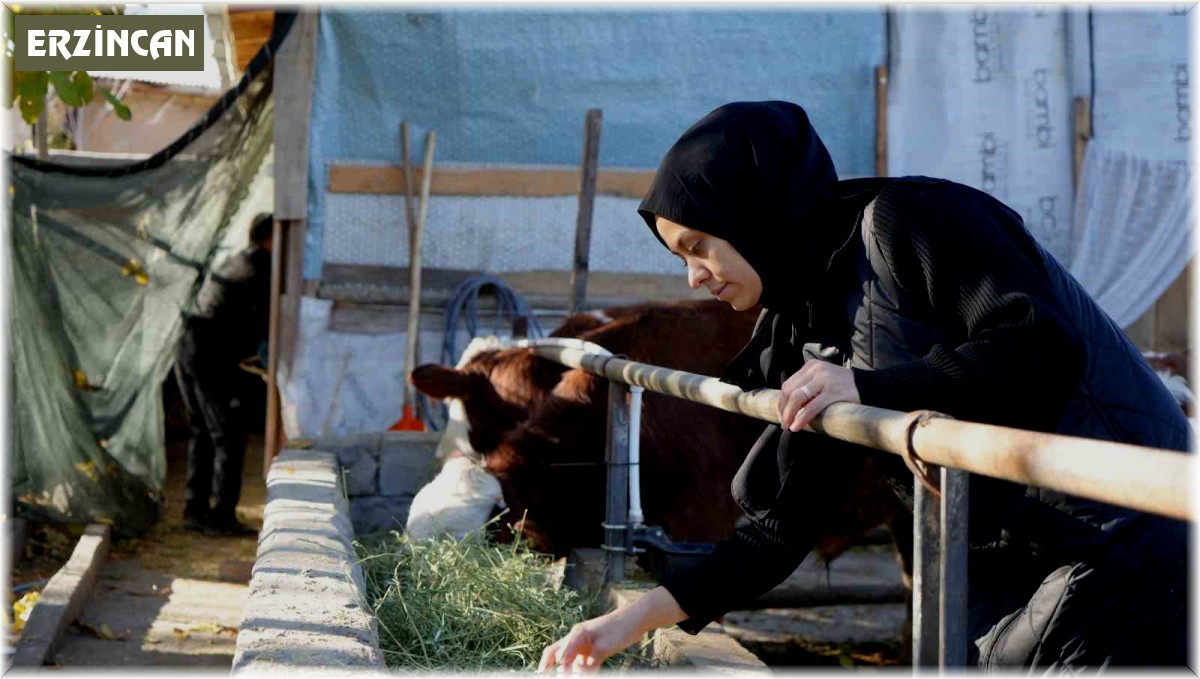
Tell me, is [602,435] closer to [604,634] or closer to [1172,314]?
[604,634]

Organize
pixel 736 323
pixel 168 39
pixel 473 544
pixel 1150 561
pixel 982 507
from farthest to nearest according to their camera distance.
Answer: pixel 168 39, pixel 736 323, pixel 473 544, pixel 982 507, pixel 1150 561

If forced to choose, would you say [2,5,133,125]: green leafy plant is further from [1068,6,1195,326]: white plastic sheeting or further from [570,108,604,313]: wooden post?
[1068,6,1195,326]: white plastic sheeting

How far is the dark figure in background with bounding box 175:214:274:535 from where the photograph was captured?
309 inches

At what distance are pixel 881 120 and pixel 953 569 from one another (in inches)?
273

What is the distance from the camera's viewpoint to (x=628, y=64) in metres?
8.02

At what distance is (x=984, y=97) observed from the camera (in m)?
8.17

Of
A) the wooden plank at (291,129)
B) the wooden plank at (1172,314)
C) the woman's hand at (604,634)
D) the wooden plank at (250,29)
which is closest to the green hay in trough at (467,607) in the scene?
the woman's hand at (604,634)

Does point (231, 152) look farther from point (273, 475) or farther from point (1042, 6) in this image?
point (1042, 6)

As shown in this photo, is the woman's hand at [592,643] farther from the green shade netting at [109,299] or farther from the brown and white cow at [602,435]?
the green shade netting at [109,299]

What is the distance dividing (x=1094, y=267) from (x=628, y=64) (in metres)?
3.22

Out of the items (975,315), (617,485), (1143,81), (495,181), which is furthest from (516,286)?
(975,315)

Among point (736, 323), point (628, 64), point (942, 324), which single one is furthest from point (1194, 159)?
point (942, 324)

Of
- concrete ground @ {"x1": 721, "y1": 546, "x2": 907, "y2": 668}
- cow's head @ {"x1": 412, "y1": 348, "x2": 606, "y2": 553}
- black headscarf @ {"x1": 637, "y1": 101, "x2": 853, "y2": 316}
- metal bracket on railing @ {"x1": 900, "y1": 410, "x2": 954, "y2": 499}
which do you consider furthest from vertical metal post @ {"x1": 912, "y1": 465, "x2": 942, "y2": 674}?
concrete ground @ {"x1": 721, "y1": 546, "x2": 907, "y2": 668}

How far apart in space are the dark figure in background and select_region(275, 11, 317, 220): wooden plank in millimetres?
415
